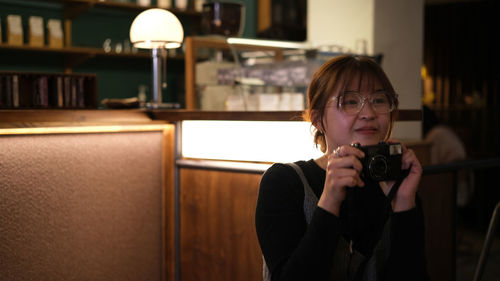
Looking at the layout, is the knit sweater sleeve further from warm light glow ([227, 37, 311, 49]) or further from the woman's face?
warm light glow ([227, 37, 311, 49])

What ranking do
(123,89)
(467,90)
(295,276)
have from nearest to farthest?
(295,276)
(123,89)
(467,90)

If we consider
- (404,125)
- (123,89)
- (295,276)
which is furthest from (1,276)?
(123,89)

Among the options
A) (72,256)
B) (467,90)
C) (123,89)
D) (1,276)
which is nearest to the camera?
(1,276)

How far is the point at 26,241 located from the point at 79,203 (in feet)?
0.67

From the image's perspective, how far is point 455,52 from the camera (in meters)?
8.27

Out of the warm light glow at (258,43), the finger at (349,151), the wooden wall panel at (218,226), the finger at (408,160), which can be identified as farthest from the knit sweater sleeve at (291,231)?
the warm light glow at (258,43)

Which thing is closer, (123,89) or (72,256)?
(72,256)

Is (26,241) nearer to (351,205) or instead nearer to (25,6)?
(351,205)

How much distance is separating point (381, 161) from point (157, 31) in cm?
183

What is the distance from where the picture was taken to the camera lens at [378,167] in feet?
3.86

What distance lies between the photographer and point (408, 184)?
4.16 feet

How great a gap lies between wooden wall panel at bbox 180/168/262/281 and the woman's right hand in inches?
28.2

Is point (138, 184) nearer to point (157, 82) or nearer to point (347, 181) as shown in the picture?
point (157, 82)

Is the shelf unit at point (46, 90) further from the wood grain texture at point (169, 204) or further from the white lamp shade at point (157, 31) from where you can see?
the white lamp shade at point (157, 31)
